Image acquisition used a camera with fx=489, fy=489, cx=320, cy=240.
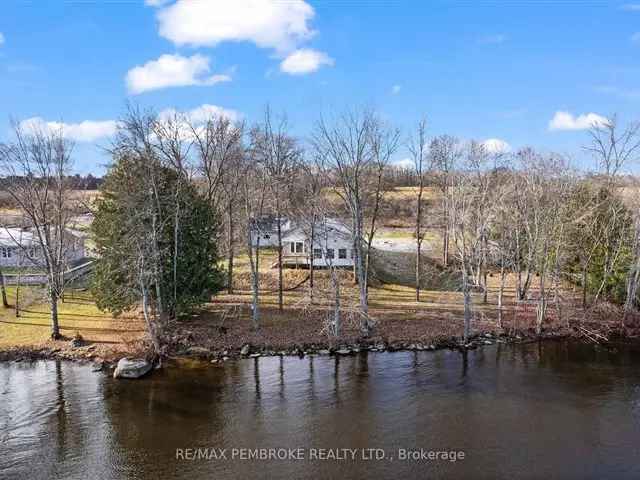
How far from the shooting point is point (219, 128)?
103 ft

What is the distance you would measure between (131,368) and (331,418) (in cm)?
918

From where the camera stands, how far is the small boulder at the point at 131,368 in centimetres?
2045

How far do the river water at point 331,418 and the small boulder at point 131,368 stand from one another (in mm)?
432

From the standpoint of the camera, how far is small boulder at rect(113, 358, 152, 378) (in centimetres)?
2045

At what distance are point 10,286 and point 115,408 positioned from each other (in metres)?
22.3

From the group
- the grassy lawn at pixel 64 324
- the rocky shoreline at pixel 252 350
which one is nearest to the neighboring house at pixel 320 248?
the rocky shoreline at pixel 252 350

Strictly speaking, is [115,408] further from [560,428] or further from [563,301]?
[563,301]

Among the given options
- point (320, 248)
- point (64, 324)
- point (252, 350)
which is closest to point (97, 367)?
point (64, 324)

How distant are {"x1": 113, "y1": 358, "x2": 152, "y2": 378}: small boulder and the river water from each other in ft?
1.42

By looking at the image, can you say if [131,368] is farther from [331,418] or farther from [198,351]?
[331,418]

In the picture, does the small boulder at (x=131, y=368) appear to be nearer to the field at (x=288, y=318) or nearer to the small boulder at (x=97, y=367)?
the small boulder at (x=97, y=367)

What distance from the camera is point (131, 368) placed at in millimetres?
20641

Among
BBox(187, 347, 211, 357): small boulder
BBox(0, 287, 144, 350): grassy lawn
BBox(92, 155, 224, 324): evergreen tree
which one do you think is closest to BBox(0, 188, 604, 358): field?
BBox(0, 287, 144, 350): grassy lawn

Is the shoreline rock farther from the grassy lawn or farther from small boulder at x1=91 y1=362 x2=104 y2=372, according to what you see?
the grassy lawn
